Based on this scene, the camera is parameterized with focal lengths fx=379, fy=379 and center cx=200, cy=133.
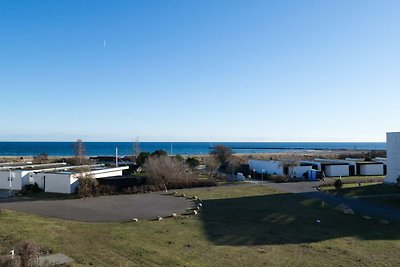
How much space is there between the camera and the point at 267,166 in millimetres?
51688

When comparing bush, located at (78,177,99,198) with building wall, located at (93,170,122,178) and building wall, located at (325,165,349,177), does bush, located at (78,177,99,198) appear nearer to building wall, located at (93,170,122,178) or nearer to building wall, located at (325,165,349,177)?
building wall, located at (93,170,122,178)

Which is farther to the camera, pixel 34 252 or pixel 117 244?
pixel 117 244

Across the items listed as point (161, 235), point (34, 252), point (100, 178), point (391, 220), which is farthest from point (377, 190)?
point (34, 252)

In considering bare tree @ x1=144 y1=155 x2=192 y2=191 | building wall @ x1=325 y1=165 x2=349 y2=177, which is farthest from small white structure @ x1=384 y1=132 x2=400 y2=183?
bare tree @ x1=144 y1=155 x2=192 y2=191

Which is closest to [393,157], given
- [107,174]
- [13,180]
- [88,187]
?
[107,174]

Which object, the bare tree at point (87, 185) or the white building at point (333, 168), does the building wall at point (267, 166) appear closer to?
the white building at point (333, 168)

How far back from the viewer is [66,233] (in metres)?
17.5

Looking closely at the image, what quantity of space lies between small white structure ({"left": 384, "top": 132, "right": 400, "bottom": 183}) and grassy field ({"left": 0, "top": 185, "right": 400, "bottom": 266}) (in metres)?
16.4

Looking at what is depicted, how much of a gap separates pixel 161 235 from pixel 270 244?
16.3 feet

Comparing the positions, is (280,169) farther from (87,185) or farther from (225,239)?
(225,239)

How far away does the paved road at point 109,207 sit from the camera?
22.9 metres

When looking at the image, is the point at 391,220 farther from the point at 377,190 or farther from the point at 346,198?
the point at 377,190

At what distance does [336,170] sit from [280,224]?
3141 cm

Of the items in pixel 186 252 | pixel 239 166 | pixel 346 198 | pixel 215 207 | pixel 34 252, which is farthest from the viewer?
pixel 239 166
